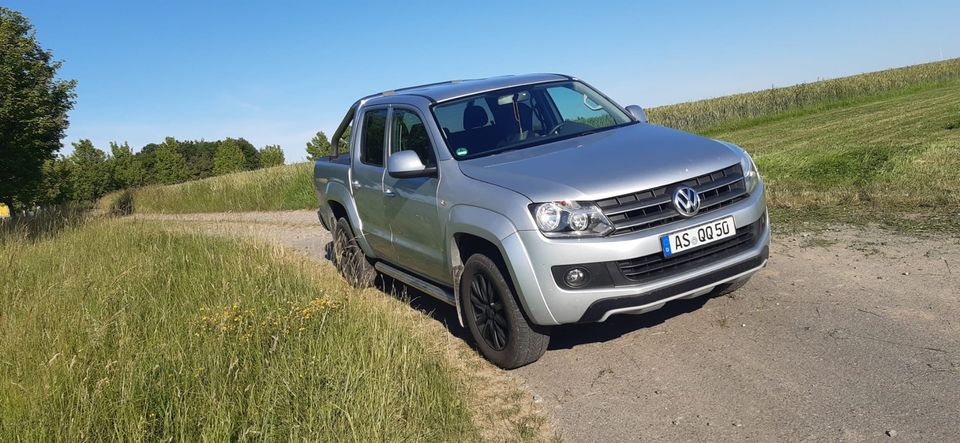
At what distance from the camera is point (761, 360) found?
14.3 ft

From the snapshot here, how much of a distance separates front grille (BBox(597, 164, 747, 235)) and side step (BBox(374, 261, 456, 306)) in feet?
4.84

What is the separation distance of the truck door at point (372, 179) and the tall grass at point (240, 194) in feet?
36.1

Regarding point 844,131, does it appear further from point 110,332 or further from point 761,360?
point 110,332

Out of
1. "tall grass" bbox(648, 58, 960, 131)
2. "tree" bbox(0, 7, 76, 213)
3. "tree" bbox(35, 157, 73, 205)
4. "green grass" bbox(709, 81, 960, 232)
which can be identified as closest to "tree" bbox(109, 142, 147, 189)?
"tree" bbox(35, 157, 73, 205)

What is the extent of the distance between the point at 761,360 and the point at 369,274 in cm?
390

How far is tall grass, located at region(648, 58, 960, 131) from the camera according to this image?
34719 millimetres

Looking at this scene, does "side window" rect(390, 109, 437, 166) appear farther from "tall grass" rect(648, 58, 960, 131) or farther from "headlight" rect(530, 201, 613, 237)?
"tall grass" rect(648, 58, 960, 131)

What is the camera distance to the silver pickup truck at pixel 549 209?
4246mm

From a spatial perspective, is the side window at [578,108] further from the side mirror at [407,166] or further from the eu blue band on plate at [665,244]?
the eu blue band on plate at [665,244]

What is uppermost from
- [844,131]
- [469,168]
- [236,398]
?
[469,168]

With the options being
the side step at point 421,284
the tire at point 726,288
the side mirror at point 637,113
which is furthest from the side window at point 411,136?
the tire at point 726,288

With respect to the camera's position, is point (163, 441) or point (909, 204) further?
point (909, 204)

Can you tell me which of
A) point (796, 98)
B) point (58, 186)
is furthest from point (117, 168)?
point (796, 98)

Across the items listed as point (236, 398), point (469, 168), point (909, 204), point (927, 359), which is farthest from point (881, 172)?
point (236, 398)
